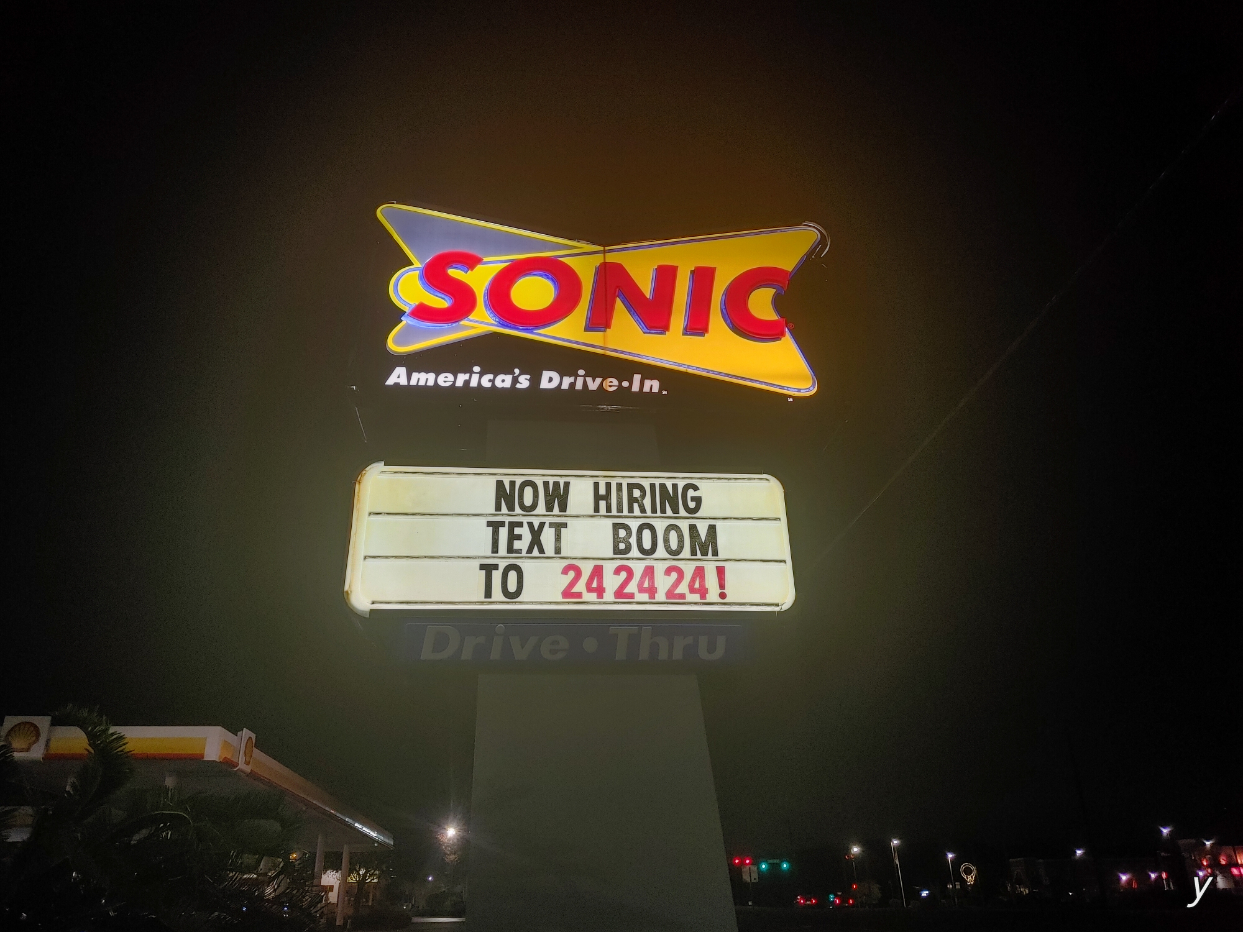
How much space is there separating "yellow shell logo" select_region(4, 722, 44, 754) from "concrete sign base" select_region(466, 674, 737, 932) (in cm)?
1290

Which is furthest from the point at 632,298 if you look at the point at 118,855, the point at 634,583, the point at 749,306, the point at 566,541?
the point at 118,855

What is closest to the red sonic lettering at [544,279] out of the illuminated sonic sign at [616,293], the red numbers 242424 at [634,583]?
the illuminated sonic sign at [616,293]

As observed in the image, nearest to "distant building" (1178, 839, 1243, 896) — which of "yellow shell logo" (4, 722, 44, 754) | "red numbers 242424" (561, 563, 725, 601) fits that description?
"yellow shell logo" (4, 722, 44, 754)

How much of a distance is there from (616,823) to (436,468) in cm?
225

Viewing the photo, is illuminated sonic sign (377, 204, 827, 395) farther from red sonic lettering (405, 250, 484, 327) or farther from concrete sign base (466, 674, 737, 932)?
concrete sign base (466, 674, 737, 932)

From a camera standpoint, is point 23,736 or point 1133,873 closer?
point 23,736

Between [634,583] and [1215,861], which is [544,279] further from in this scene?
[1215,861]

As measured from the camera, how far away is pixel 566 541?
14.4 ft

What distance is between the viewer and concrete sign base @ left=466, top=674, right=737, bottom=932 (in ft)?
13.7

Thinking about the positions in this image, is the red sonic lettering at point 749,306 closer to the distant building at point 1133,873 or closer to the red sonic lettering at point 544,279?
the red sonic lettering at point 544,279

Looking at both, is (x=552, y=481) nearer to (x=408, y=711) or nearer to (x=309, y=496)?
(x=309, y=496)

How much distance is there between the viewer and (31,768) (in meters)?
14.0

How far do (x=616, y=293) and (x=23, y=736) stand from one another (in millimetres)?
13977

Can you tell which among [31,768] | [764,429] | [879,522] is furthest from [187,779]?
[764,429]
